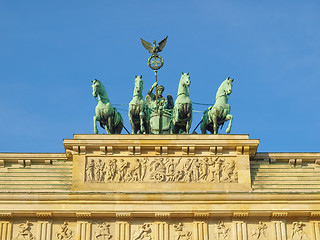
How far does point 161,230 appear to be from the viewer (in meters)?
33.7

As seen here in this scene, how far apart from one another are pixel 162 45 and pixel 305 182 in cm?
828

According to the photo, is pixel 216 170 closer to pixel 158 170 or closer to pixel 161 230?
pixel 158 170

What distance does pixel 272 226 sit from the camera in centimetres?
3388

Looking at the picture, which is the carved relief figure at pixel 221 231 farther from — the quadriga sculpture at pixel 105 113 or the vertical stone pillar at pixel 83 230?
the quadriga sculpture at pixel 105 113

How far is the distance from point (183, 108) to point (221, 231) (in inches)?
191

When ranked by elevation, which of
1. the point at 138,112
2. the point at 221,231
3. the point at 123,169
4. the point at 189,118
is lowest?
the point at 221,231

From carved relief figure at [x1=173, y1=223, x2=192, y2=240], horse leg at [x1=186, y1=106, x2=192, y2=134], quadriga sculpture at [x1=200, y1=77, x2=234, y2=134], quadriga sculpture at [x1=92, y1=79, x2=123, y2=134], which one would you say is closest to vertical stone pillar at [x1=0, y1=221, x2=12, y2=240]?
quadriga sculpture at [x1=92, y1=79, x2=123, y2=134]

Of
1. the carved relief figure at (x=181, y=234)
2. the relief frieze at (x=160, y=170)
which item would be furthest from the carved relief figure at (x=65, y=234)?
the carved relief figure at (x=181, y=234)

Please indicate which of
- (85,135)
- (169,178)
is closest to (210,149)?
(169,178)

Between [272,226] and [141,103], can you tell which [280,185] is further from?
[141,103]

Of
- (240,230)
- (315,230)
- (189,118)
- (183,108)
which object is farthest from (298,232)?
(183,108)

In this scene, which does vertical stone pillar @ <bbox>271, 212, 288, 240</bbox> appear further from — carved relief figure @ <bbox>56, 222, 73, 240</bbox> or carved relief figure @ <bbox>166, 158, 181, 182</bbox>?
carved relief figure @ <bbox>56, 222, 73, 240</bbox>

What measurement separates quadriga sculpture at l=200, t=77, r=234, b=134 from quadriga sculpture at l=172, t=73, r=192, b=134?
2.48ft

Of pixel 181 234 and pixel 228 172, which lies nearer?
pixel 181 234
